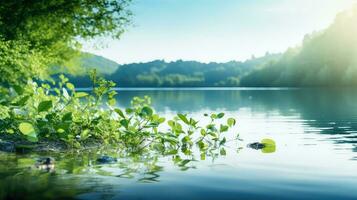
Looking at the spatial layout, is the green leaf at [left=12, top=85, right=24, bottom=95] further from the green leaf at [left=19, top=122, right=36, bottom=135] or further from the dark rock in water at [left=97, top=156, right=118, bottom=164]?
the dark rock in water at [left=97, top=156, right=118, bottom=164]

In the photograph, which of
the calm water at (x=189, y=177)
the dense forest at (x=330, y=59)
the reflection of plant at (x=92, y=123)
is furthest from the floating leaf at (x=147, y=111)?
the dense forest at (x=330, y=59)

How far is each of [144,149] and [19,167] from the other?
385cm

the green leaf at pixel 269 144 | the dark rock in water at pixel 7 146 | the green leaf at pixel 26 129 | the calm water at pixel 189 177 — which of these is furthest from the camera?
the green leaf at pixel 269 144

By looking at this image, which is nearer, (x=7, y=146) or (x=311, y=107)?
(x=7, y=146)

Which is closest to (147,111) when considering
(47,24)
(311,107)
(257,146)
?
(257,146)

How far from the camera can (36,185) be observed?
719cm

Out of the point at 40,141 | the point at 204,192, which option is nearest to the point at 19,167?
the point at 40,141

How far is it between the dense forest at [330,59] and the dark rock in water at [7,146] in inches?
4904

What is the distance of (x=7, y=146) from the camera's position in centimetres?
Answer: 1109

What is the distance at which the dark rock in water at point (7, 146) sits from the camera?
10961mm

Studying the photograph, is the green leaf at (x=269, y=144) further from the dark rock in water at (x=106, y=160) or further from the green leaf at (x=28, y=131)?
the green leaf at (x=28, y=131)

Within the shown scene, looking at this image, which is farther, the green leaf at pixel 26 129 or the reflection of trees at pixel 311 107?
the reflection of trees at pixel 311 107

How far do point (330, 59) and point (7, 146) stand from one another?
5600 inches

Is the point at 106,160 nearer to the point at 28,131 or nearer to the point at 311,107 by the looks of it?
the point at 28,131
